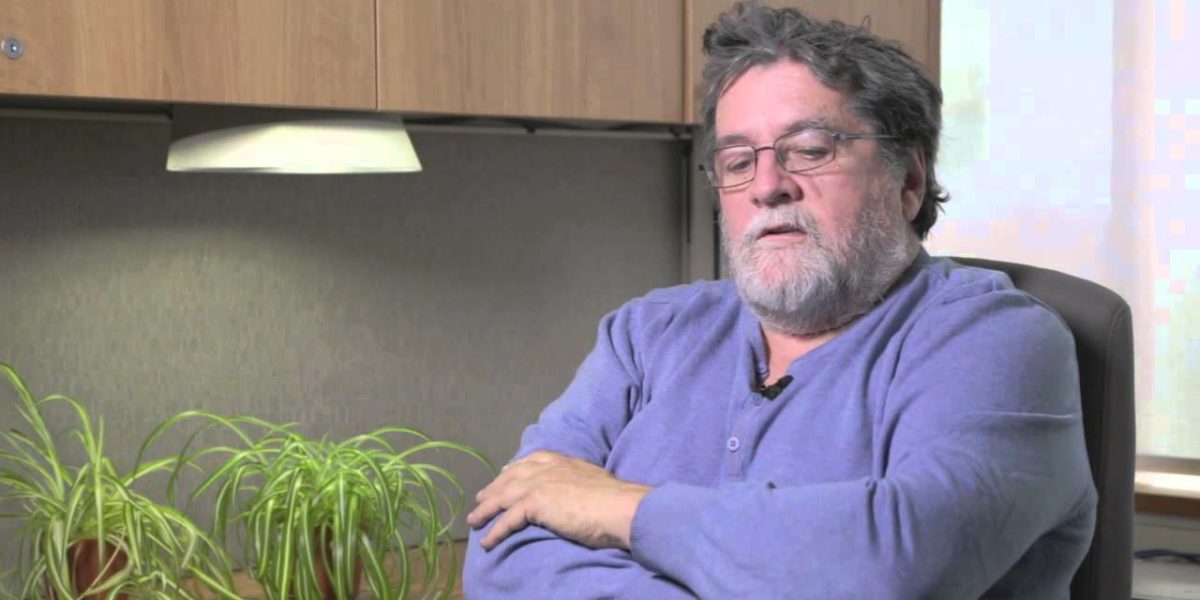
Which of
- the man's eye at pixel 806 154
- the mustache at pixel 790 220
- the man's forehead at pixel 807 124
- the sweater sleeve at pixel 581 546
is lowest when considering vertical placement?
the sweater sleeve at pixel 581 546

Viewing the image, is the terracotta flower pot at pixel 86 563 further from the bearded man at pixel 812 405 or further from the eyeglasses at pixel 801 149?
the eyeglasses at pixel 801 149

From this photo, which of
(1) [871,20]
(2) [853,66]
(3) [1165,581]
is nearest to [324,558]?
(2) [853,66]

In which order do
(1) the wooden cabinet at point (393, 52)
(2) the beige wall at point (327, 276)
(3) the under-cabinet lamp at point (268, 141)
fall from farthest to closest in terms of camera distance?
(2) the beige wall at point (327, 276) < (3) the under-cabinet lamp at point (268, 141) < (1) the wooden cabinet at point (393, 52)

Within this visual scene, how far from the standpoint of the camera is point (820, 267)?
1.50m

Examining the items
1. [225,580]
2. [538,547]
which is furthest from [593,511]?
[225,580]

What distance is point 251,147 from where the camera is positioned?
1694 millimetres

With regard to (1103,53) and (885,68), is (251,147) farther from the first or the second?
(1103,53)

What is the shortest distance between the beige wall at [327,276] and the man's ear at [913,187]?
86 cm

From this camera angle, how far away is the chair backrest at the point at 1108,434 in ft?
4.81

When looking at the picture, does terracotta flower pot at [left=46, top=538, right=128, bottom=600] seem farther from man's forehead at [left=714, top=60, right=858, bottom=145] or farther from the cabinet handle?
man's forehead at [left=714, top=60, right=858, bottom=145]

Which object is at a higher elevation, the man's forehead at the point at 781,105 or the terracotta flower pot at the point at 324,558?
the man's forehead at the point at 781,105

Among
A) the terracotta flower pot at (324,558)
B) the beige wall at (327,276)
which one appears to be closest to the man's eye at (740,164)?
the terracotta flower pot at (324,558)

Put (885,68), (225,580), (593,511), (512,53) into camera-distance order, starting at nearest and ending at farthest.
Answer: (593,511), (885,68), (225,580), (512,53)

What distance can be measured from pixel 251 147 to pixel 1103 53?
1599 millimetres
